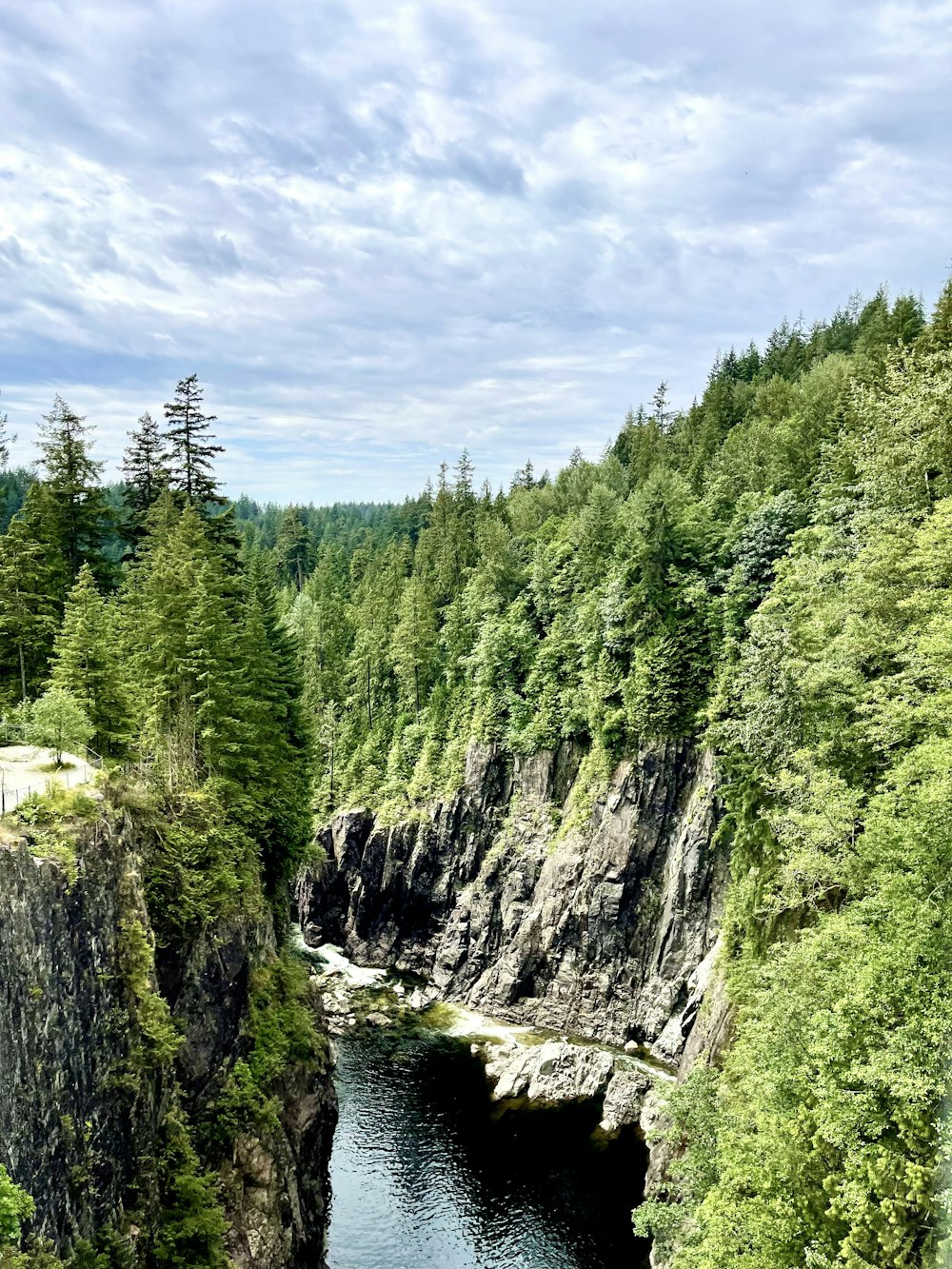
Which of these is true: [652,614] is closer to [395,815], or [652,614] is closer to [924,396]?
[924,396]

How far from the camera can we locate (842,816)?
23953 millimetres

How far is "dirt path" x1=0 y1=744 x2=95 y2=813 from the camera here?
22891mm

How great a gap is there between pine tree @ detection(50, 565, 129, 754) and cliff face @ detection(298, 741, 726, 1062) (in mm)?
31269

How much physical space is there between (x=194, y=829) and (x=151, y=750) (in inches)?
186

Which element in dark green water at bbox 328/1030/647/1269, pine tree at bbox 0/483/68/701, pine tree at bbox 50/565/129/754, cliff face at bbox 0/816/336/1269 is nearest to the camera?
cliff face at bbox 0/816/336/1269

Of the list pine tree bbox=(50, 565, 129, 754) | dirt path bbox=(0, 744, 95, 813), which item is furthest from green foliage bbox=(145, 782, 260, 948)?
dirt path bbox=(0, 744, 95, 813)

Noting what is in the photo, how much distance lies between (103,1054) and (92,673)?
13.9 meters

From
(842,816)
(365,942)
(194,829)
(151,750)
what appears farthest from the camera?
(365,942)

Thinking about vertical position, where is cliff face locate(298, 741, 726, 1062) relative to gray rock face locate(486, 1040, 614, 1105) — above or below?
above

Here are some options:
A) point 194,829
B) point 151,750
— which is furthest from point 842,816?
point 151,750

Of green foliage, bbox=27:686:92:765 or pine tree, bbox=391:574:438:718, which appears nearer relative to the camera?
green foliage, bbox=27:686:92:765

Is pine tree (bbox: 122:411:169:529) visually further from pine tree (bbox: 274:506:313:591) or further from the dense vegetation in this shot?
pine tree (bbox: 274:506:313:591)

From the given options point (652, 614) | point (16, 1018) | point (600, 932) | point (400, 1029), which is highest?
point (652, 614)

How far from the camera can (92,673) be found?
31078 millimetres
